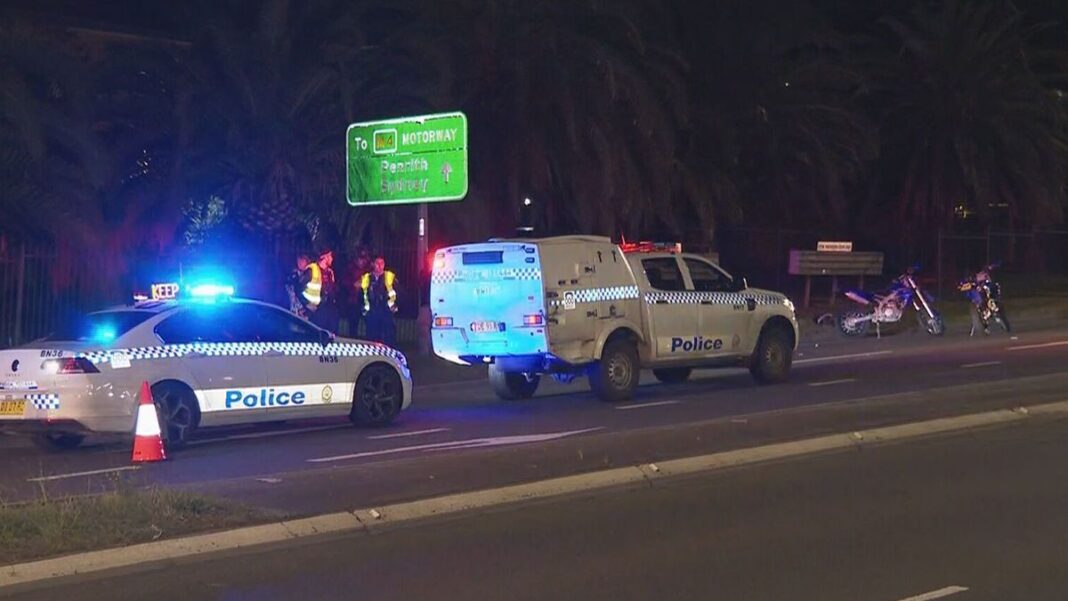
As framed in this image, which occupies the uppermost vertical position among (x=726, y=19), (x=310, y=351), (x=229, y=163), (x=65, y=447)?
(x=726, y=19)

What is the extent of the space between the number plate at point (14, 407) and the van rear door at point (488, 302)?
6.17m

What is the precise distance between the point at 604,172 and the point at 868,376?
27.0ft

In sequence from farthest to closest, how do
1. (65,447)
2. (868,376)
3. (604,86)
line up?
(604,86), (868,376), (65,447)

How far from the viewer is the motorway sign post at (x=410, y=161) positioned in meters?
22.7

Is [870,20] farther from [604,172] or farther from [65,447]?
[65,447]

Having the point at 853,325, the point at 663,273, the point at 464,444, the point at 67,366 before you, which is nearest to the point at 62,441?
the point at 67,366

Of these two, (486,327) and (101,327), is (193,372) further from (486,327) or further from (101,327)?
(486,327)

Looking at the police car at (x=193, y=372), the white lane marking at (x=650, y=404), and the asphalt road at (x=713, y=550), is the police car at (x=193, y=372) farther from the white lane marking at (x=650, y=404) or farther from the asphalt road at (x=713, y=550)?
the asphalt road at (x=713, y=550)

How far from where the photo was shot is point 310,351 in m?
15.2

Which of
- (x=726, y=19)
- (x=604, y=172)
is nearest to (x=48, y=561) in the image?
(x=604, y=172)

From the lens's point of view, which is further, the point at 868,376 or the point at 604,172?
the point at 604,172

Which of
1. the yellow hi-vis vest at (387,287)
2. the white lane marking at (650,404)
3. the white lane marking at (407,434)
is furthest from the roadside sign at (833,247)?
the white lane marking at (407,434)

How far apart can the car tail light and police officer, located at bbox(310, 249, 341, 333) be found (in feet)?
26.5

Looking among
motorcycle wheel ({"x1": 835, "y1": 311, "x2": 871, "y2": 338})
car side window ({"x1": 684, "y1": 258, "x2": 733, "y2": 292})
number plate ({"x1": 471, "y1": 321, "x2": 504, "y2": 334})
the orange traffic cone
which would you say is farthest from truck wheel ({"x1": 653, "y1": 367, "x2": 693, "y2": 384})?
the orange traffic cone
